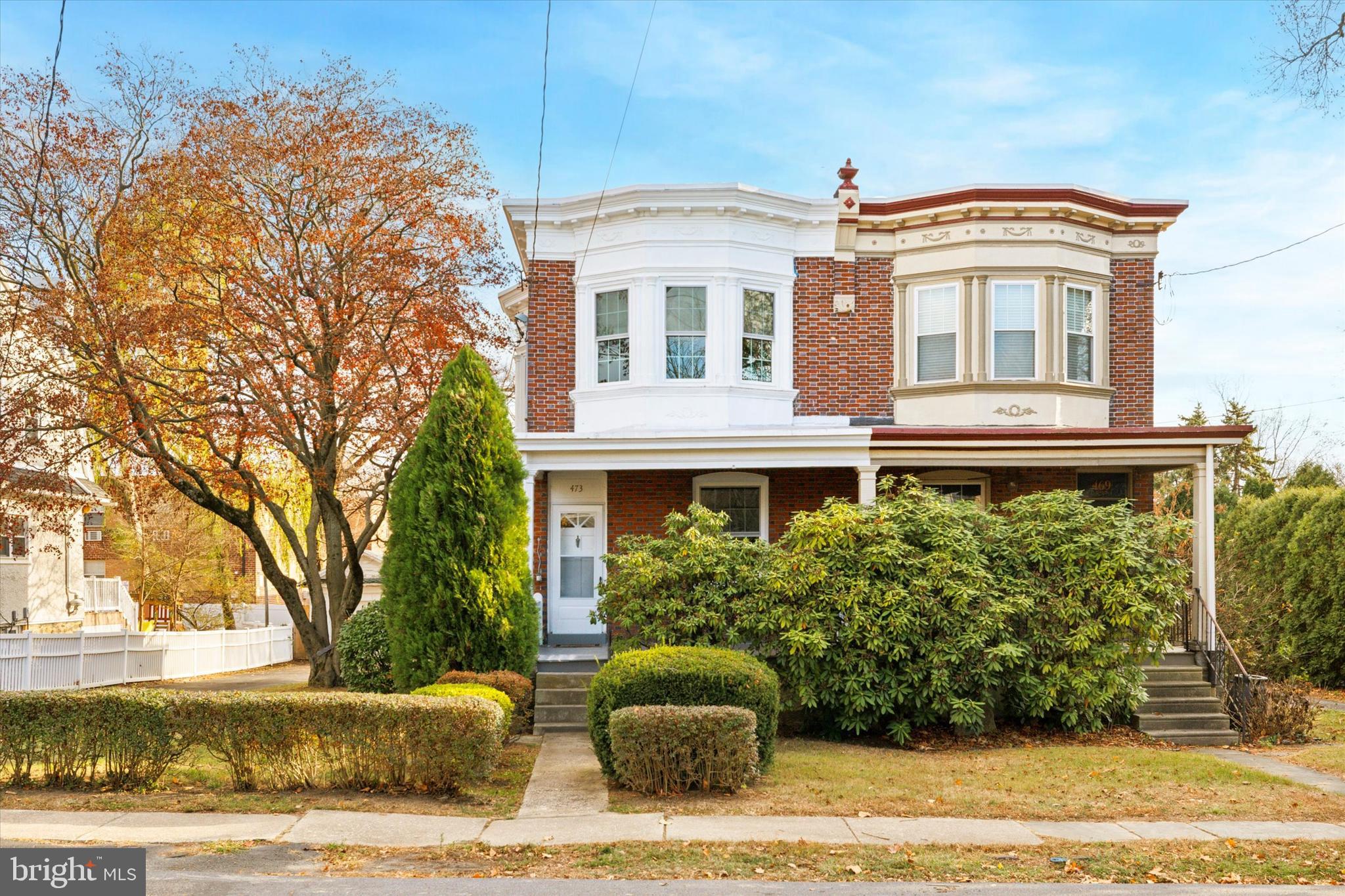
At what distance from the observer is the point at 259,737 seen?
997cm

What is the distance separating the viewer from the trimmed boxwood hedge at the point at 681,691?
1088 cm

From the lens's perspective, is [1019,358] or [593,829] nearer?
[593,829]

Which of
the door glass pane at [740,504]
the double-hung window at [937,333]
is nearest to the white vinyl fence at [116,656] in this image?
the door glass pane at [740,504]

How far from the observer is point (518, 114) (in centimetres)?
1523

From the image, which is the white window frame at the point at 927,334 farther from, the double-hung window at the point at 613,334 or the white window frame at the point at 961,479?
the double-hung window at the point at 613,334

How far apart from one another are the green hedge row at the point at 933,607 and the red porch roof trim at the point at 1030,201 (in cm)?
602

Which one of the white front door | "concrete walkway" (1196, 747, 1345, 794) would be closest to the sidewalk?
"concrete walkway" (1196, 747, 1345, 794)

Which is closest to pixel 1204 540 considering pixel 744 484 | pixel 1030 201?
pixel 1030 201

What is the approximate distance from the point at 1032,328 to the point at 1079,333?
2.86 feet

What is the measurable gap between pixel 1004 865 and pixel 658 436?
8.98 metres

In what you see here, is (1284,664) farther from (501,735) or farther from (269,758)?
(269,758)

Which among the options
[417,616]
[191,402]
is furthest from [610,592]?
[191,402]

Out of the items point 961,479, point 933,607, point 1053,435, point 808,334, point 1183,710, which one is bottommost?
point 1183,710

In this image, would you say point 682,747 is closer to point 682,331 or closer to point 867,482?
point 867,482
